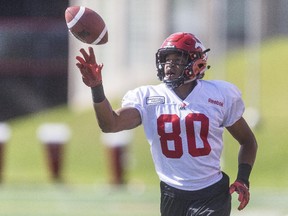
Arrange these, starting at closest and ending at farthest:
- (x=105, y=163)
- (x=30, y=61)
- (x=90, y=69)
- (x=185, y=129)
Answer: (x=90, y=69), (x=185, y=129), (x=30, y=61), (x=105, y=163)

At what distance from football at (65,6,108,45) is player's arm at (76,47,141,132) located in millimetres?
306

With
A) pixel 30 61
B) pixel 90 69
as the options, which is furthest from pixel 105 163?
pixel 90 69

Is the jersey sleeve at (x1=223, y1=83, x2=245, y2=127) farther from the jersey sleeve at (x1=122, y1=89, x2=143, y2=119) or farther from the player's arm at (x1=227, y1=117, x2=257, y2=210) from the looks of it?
the jersey sleeve at (x1=122, y1=89, x2=143, y2=119)

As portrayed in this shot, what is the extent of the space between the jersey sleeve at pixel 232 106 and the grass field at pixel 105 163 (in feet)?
16.6

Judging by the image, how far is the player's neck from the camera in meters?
6.01

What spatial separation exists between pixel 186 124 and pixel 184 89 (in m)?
0.25

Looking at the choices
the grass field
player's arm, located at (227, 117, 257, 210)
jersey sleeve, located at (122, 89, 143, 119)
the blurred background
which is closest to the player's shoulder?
player's arm, located at (227, 117, 257, 210)

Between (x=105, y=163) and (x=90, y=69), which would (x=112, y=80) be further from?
(x=90, y=69)

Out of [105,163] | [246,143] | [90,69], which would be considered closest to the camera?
[90,69]

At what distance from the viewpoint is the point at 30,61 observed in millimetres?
13852

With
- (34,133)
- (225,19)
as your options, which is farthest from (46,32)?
(225,19)

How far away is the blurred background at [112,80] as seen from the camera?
13.6m

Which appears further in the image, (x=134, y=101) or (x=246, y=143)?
(x=246, y=143)

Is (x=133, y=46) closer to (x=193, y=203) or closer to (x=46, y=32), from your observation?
(x=46, y=32)
